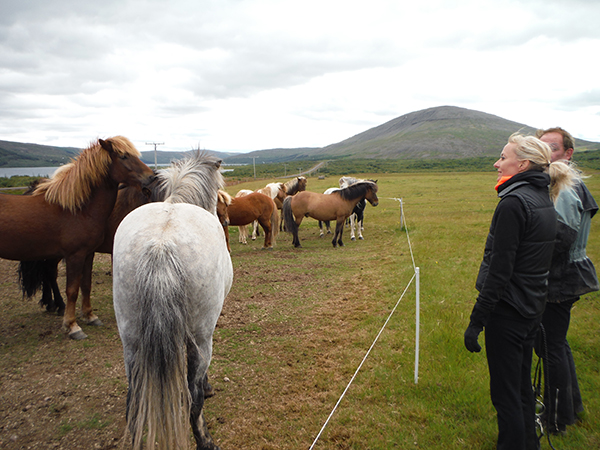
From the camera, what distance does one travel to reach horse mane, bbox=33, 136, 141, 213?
14.3ft

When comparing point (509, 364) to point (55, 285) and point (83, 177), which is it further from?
point (55, 285)

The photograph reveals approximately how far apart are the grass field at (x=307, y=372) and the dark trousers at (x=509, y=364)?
0.69 meters

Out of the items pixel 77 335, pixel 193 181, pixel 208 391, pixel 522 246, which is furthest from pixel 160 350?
pixel 77 335

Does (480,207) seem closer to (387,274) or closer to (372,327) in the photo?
(387,274)

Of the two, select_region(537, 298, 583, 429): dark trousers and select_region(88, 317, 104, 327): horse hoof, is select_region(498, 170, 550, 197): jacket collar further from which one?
select_region(88, 317, 104, 327): horse hoof

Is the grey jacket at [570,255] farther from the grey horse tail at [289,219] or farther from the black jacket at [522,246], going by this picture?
the grey horse tail at [289,219]

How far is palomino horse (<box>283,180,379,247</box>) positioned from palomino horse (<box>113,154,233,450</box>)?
8.66m

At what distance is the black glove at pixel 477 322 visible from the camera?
7.09ft

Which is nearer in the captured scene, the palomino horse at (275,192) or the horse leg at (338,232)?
the horse leg at (338,232)

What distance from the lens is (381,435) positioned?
295cm

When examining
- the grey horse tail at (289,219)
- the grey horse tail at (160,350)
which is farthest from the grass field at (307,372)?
the grey horse tail at (289,219)

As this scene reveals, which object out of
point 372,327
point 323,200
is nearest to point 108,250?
point 372,327

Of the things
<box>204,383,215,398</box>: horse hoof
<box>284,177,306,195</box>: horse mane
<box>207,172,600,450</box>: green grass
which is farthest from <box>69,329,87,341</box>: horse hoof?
<box>284,177,306,195</box>: horse mane

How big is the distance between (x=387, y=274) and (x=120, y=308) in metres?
6.44
